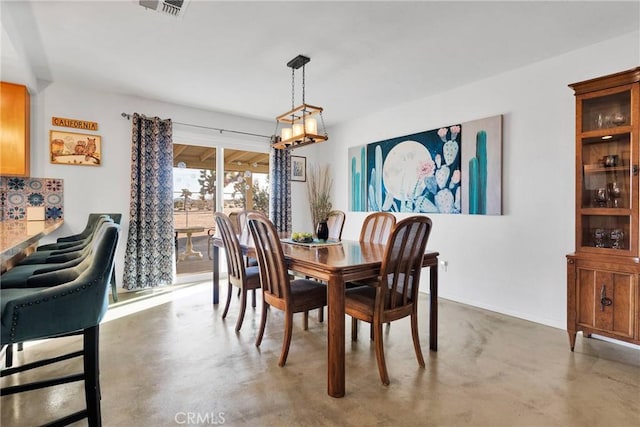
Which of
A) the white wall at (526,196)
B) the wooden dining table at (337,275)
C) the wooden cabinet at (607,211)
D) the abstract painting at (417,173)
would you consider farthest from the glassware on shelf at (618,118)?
the wooden dining table at (337,275)

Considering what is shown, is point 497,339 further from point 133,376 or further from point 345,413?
point 133,376

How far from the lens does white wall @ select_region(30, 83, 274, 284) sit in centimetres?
366

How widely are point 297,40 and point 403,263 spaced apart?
196cm

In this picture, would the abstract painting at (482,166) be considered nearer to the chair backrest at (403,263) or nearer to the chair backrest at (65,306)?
the chair backrest at (403,263)

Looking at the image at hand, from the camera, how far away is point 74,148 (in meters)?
3.82

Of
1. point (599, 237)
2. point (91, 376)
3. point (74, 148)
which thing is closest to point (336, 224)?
point (599, 237)

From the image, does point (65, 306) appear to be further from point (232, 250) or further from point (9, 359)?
point (232, 250)

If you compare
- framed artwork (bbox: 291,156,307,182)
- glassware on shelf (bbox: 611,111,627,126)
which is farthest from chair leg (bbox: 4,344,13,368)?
glassware on shelf (bbox: 611,111,627,126)

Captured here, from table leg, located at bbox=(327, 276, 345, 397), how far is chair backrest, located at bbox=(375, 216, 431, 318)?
0.28 meters

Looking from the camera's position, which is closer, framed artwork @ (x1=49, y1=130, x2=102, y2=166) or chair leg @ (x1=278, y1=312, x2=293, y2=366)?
chair leg @ (x1=278, y1=312, x2=293, y2=366)

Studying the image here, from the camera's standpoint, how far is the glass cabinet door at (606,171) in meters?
2.36

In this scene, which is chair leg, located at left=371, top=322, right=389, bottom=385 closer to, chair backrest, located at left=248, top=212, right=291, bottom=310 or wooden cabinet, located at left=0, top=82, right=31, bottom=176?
chair backrest, located at left=248, top=212, right=291, bottom=310

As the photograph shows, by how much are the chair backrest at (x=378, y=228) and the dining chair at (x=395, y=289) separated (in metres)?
0.93

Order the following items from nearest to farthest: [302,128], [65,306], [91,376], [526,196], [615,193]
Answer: [65,306] → [91,376] → [615,193] → [302,128] → [526,196]
